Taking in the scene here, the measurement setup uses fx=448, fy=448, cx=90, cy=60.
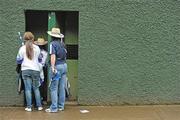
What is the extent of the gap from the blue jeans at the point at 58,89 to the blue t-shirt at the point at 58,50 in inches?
4.6

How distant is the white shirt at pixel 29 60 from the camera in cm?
844

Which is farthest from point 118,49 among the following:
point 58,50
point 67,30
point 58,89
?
point 58,89

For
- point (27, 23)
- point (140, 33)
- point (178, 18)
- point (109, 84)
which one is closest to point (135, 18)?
point (140, 33)

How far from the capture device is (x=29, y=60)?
27.7ft

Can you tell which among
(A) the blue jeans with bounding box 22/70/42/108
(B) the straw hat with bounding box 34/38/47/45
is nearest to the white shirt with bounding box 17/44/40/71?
(A) the blue jeans with bounding box 22/70/42/108

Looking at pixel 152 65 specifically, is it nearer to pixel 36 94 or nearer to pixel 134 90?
pixel 134 90

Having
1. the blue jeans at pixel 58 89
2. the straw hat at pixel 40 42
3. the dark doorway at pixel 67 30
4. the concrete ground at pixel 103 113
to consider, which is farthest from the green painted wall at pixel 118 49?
the blue jeans at pixel 58 89

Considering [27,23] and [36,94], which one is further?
[27,23]

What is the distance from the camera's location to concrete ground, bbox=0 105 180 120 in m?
8.29

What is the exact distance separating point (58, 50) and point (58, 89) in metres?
0.80

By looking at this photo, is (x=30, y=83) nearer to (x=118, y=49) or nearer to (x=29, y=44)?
(x=29, y=44)

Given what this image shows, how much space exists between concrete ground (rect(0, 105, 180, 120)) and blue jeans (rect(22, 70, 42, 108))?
267 millimetres

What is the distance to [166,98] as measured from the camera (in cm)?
922

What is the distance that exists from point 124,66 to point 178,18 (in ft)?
4.79
